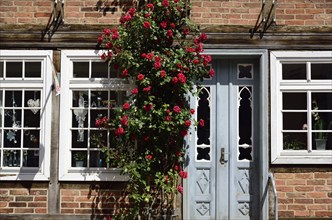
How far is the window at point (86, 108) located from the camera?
25.5ft

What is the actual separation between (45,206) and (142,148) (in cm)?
167

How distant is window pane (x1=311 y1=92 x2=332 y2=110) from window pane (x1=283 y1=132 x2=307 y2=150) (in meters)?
0.47

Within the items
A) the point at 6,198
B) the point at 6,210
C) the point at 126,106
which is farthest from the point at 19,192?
the point at 126,106

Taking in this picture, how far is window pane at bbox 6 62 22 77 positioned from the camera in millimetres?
7918

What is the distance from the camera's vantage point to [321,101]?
25.8 feet

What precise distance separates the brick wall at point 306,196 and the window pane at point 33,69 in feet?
13.3

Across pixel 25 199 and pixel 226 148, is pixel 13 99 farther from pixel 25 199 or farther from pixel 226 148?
pixel 226 148

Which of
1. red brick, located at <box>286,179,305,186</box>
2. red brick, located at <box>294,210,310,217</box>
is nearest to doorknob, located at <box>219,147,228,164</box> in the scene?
red brick, located at <box>286,179,305,186</box>

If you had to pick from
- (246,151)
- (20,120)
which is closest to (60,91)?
(20,120)

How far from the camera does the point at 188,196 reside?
7.80 m

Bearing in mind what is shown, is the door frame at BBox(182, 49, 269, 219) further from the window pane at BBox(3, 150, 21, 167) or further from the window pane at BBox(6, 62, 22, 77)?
the window pane at BBox(6, 62, 22, 77)

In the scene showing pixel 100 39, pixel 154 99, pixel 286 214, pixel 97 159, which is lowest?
pixel 286 214

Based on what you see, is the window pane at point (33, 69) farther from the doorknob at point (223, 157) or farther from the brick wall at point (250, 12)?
the doorknob at point (223, 157)

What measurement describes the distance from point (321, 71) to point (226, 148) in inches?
72.0
